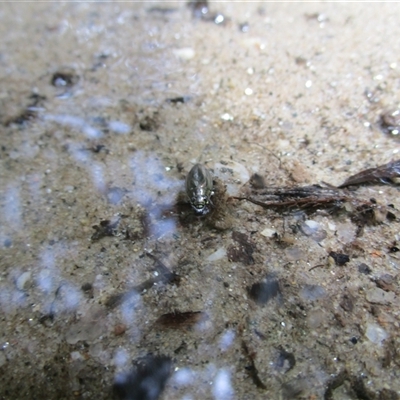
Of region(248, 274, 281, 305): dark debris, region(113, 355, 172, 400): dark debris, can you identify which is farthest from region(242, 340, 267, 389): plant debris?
region(113, 355, 172, 400): dark debris

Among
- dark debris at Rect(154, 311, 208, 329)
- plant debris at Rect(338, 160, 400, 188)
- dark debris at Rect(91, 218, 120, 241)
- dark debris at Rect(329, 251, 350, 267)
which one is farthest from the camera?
plant debris at Rect(338, 160, 400, 188)

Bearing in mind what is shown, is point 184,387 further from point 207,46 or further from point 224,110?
point 207,46

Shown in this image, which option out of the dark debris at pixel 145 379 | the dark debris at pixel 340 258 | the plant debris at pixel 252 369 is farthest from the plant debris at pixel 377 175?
the dark debris at pixel 145 379

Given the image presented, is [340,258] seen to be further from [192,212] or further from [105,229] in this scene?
[105,229]

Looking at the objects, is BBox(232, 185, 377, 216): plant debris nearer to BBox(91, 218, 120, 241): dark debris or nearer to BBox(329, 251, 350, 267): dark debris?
BBox(329, 251, 350, 267): dark debris

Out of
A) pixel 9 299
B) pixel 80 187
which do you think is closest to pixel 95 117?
pixel 80 187

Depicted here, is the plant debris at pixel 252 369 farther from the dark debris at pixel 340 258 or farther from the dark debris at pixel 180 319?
the dark debris at pixel 340 258
